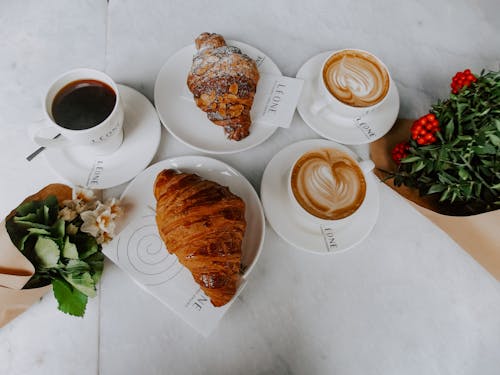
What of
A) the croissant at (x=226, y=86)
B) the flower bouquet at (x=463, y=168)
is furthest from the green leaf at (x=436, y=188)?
the croissant at (x=226, y=86)

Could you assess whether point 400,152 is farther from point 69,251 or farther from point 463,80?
point 69,251

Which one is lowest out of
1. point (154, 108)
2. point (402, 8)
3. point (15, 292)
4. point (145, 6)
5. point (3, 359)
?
point (3, 359)

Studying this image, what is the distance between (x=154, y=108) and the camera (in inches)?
38.1

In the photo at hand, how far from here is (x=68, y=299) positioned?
30.6 inches

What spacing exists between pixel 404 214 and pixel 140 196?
634mm

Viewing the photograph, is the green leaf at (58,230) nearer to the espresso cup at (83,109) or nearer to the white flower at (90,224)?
the white flower at (90,224)

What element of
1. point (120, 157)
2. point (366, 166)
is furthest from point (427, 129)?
point (120, 157)

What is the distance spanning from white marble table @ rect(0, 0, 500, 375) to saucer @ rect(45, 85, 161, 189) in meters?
0.04

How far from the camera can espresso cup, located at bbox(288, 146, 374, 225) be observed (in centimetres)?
81

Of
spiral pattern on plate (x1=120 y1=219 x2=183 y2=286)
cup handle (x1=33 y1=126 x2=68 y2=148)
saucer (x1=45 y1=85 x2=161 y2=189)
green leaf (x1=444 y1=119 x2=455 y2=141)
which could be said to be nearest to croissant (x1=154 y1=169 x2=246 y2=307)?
spiral pattern on plate (x1=120 y1=219 x2=183 y2=286)

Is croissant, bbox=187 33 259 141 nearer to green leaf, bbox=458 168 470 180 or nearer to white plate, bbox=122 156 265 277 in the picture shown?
white plate, bbox=122 156 265 277

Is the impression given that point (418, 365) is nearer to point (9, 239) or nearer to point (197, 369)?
point (197, 369)

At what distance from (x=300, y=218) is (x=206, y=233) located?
0.23 m

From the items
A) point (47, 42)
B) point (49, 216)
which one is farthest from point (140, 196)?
point (47, 42)
